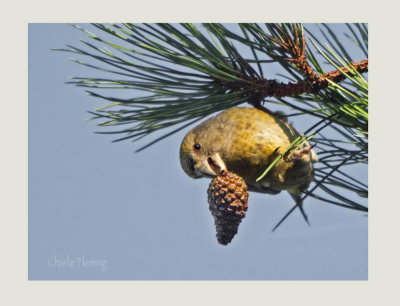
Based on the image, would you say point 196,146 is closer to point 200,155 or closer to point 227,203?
point 200,155

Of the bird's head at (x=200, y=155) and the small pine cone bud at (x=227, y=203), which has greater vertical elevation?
the bird's head at (x=200, y=155)

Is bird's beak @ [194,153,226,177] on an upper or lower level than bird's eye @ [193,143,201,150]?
lower

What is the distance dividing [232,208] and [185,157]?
0.49ft

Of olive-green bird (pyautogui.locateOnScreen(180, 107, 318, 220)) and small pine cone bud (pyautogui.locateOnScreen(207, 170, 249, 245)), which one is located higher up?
olive-green bird (pyautogui.locateOnScreen(180, 107, 318, 220))

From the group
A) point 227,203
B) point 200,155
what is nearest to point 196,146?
point 200,155

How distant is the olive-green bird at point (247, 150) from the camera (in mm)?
848

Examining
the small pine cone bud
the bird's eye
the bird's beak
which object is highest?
the bird's eye

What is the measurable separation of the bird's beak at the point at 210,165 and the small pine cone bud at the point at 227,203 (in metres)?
0.04

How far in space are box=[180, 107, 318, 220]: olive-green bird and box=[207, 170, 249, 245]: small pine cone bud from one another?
4cm

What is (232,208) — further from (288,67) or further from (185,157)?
(288,67)

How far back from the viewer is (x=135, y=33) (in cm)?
A: 89

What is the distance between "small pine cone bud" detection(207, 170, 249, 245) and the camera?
2.58 feet

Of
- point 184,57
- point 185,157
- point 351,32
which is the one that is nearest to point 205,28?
point 184,57

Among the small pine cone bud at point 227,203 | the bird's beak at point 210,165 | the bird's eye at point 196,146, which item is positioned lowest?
the small pine cone bud at point 227,203
